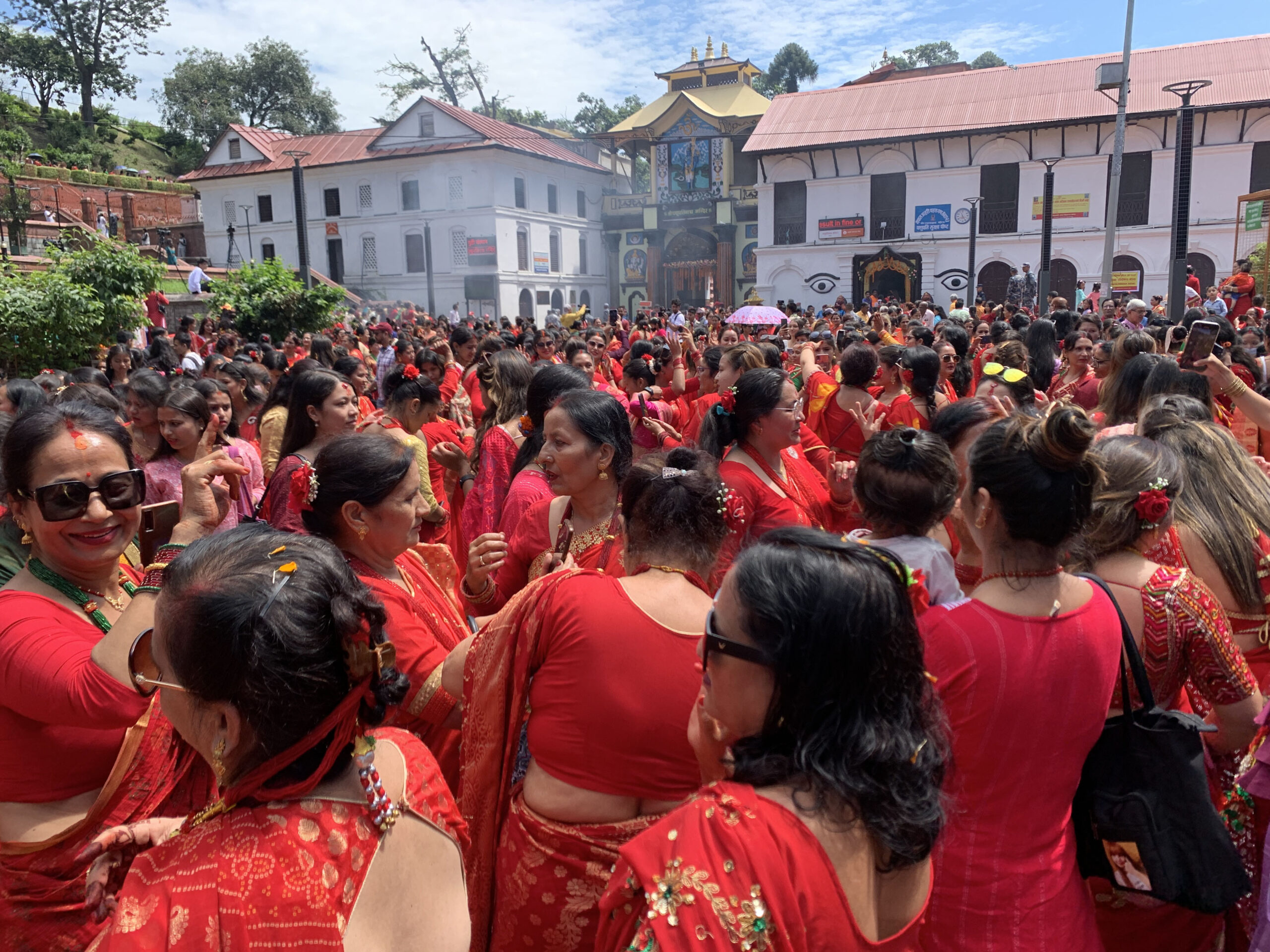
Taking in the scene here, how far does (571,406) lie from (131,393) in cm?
275

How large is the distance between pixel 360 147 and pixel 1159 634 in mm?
40349

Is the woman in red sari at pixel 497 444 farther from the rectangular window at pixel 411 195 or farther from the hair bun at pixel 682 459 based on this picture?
the rectangular window at pixel 411 195

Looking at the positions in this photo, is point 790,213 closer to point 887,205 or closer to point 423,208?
point 887,205

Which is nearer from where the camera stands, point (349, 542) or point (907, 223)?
point (349, 542)

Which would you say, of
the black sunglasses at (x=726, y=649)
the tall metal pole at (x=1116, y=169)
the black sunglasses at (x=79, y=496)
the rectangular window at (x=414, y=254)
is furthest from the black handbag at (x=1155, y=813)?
the rectangular window at (x=414, y=254)

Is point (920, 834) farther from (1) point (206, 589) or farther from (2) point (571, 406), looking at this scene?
(2) point (571, 406)

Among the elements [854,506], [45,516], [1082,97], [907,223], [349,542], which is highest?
[1082,97]

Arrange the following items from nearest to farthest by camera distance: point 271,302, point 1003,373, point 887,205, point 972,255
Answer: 1. point 1003,373
2. point 271,302
3. point 972,255
4. point 887,205

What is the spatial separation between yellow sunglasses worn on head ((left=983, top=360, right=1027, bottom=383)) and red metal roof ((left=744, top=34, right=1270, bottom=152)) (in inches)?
1098

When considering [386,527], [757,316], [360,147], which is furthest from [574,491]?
[360,147]

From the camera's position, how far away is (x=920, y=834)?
123 centimetres

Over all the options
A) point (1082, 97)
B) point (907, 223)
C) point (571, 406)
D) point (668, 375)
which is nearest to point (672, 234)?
point (907, 223)

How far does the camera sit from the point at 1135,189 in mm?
28469

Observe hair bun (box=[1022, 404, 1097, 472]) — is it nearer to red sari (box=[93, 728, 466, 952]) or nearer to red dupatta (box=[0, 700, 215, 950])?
red sari (box=[93, 728, 466, 952])
